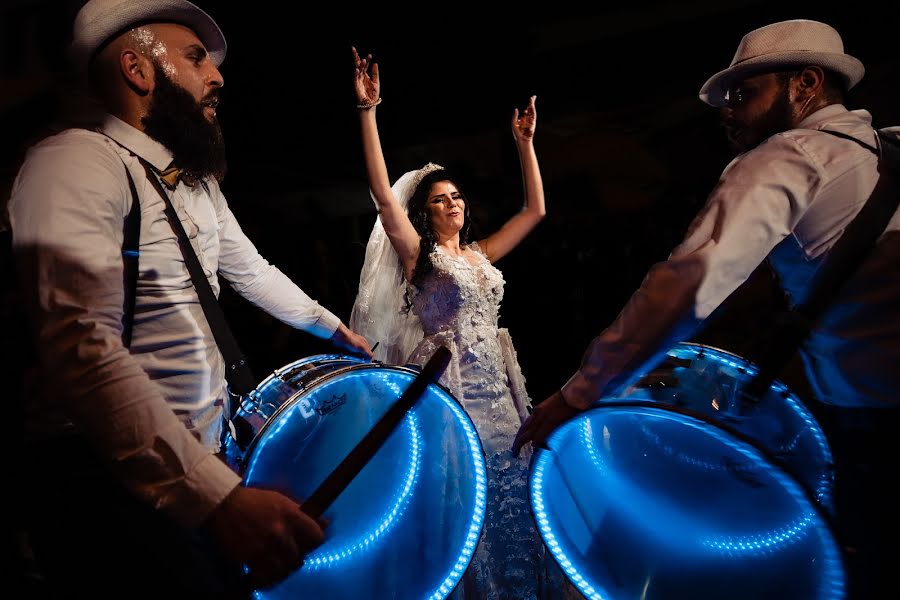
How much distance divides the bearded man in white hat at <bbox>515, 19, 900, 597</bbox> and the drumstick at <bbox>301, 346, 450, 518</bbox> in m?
0.34

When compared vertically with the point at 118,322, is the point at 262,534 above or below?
below

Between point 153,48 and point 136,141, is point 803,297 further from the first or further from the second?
point 153,48

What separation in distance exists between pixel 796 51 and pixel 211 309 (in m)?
2.17

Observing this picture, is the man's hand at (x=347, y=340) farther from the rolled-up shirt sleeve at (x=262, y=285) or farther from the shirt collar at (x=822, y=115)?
the shirt collar at (x=822, y=115)

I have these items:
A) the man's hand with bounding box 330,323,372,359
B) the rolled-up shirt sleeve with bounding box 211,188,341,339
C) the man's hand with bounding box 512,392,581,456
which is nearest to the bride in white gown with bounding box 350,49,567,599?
the man's hand with bounding box 330,323,372,359

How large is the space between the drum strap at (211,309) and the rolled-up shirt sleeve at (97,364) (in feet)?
1.13

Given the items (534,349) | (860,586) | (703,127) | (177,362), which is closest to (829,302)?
(860,586)

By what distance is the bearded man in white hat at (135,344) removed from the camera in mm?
976

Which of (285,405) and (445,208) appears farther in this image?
(445,208)

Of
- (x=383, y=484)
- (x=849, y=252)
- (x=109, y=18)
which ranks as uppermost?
(x=109, y=18)

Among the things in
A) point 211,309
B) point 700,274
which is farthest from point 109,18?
point 700,274

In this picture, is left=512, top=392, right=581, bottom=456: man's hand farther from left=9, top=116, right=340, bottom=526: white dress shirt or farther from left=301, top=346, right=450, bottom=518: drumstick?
left=9, top=116, right=340, bottom=526: white dress shirt

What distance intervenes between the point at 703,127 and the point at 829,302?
5.42 metres

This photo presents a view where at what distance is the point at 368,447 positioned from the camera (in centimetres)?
114
